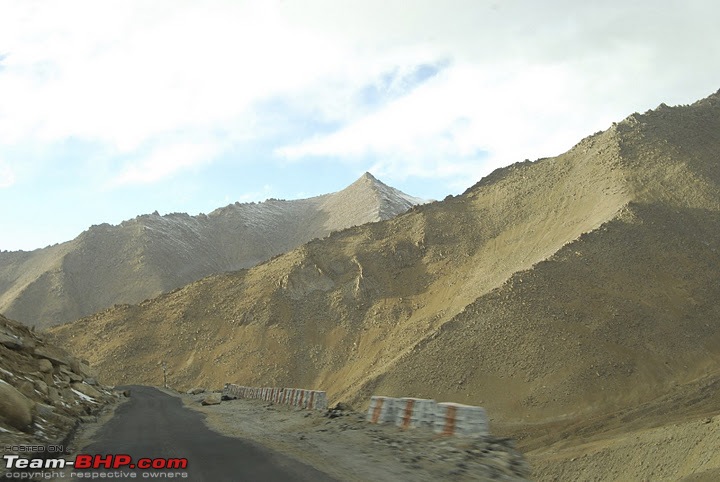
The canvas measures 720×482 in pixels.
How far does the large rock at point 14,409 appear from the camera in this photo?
12.3 meters

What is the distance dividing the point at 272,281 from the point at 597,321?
114 feet

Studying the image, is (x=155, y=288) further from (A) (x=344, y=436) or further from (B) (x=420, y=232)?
(A) (x=344, y=436)

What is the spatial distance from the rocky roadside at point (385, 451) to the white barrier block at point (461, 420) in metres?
0.26

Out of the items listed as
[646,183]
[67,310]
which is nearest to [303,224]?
[67,310]

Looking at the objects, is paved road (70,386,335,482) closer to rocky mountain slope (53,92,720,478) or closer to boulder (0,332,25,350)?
boulder (0,332,25,350)

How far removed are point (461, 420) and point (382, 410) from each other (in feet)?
12.4

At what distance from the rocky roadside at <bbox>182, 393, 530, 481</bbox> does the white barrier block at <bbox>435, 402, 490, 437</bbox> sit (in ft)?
0.85

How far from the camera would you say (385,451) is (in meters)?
11.0

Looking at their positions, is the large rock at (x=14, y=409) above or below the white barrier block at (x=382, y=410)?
above

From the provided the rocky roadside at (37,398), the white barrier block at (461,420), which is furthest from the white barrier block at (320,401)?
the white barrier block at (461,420)

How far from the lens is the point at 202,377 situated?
173 ft
